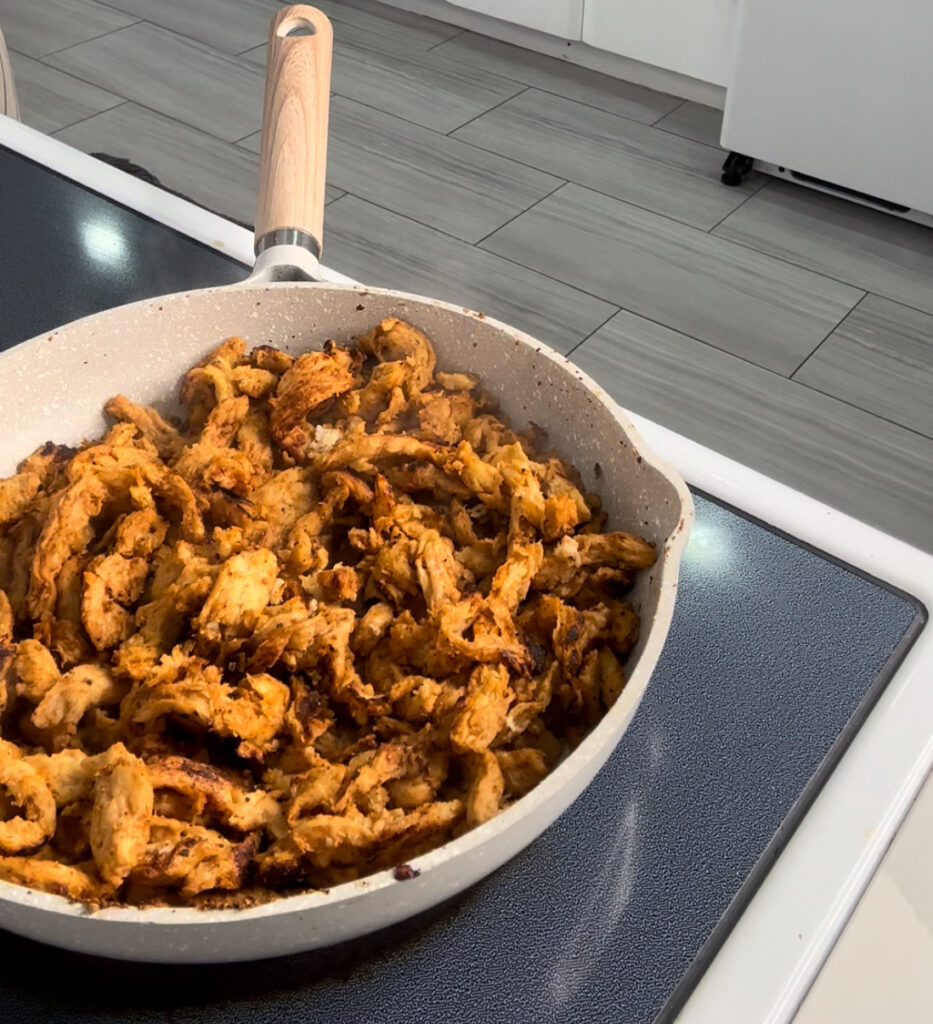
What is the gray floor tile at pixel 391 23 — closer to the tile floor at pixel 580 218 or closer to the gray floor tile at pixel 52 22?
the tile floor at pixel 580 218

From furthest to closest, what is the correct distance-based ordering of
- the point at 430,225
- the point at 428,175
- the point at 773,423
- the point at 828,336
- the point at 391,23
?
the point at 391,23
the point at 428,175
the point at 430,225
the point at 828,336
the point at 773,423

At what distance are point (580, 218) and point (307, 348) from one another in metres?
1.37

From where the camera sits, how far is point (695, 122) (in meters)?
2.20

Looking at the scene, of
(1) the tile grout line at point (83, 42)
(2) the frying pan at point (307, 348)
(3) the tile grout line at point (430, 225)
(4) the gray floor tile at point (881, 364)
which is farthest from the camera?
(1) the tile grout line at point (83, 42)

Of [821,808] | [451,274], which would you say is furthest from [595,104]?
[821,808]

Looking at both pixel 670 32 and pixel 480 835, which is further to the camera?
pixel 670 32

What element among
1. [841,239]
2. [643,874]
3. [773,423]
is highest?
[643,874]

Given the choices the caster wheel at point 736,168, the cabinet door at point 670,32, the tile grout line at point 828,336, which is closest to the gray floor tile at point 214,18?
the cabinet door at point 670,32

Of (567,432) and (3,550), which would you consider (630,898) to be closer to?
(567,432)

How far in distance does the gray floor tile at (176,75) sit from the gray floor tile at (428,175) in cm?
12

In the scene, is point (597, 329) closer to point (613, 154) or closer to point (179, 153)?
point (613, 154)

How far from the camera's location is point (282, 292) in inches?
25.6

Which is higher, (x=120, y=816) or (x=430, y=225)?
(x=120, y=816)

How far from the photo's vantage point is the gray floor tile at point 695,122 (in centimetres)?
216
